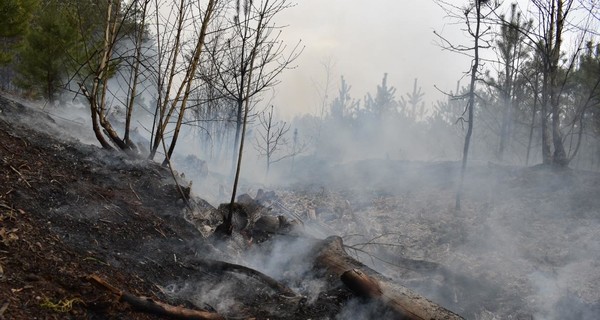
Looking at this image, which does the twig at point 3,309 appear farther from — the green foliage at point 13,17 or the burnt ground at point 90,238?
the green foliage at point 13,17

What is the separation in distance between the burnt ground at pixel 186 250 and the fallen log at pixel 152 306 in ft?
0.18

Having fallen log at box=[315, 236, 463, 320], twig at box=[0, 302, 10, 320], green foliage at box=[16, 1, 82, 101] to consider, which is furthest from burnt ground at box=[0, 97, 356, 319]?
green foliage at box=[16, 1, 82, 101]

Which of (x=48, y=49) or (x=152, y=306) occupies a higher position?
(x=48, y=49)

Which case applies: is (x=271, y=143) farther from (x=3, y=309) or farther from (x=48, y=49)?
(x=3, y=309)

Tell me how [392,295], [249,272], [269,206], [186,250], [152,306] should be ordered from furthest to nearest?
[269,206], [186,250], [249,272], [392,295], [152,306]

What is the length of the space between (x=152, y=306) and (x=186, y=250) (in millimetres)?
1520

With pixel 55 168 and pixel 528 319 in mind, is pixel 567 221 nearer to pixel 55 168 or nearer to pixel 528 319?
pixel 528 319

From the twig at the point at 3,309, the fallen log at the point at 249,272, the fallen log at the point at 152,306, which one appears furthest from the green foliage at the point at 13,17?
the twig at the point at 3,309

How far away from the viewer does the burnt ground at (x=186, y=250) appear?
3.19 meters

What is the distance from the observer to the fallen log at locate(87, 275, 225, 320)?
3.05m

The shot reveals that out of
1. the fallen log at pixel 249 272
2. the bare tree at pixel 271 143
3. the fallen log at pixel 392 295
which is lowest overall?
the fallen log at pixel 249 272

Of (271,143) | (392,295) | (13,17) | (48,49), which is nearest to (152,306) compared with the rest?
(392,295)

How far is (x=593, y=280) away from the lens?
→ 820 cm

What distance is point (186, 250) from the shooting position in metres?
4.63
